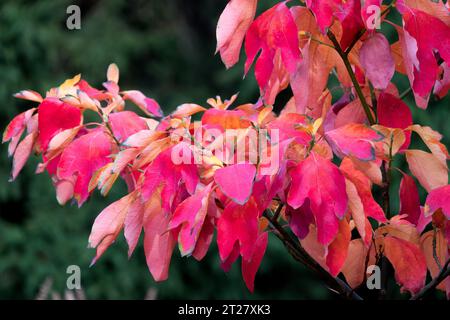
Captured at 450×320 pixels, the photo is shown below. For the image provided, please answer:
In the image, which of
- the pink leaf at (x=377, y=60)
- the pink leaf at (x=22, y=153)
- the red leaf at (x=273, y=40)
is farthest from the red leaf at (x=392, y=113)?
the pink leaf at (x=22, y=153)

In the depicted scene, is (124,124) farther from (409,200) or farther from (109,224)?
(409,200)

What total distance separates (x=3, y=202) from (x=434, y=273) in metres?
2.95

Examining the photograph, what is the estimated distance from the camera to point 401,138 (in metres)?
0.97

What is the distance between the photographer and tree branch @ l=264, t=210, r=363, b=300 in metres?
1.00

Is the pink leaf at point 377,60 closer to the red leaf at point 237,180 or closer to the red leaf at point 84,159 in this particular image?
the red leaf at point 237,180

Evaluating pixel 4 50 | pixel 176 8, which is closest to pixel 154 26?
pixel 176 8

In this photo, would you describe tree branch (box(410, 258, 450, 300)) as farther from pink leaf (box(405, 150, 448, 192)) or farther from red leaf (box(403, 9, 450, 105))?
red leaf (box(403, 9, 450, 105))

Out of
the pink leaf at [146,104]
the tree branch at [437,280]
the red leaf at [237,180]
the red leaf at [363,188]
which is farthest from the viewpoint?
the pink leaf at [146,104]

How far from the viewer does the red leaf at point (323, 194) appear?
2.74 feet

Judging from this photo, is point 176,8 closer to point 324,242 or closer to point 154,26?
point 154,26

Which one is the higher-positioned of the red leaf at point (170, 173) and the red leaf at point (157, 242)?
the red leaf at point (170, 173)

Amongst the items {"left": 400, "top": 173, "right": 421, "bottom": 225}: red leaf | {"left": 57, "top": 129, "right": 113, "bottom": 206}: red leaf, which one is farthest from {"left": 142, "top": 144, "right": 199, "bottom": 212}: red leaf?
{"left": 400, "top": 173, "right": 421, "bottom": 225}: red leaf

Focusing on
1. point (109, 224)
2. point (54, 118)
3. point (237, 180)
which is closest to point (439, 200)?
point (237, 180)

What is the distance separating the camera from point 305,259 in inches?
41.1
